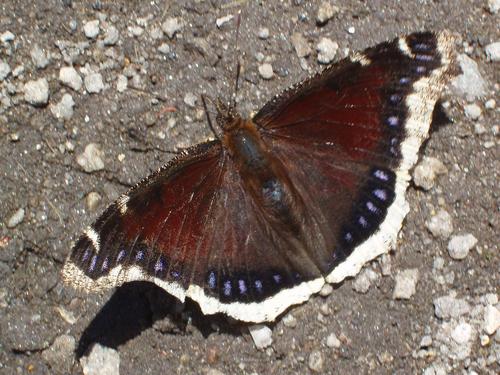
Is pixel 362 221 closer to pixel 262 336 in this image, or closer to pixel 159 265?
pixel 262 336

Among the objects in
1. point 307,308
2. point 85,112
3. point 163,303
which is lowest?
point 307,308

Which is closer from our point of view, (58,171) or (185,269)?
(185,269)

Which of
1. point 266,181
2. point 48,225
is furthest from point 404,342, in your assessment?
point 48,225

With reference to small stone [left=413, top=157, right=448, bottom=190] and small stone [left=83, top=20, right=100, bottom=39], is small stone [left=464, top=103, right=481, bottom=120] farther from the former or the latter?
small stone [left=83, top=20, right=100, bottom=39]

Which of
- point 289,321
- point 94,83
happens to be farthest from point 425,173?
point 94,83

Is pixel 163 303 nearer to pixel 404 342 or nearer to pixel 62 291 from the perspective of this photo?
pixel 62 291

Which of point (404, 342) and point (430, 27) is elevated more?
point (430, 27)

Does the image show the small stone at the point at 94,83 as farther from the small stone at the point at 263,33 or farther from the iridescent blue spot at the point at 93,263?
the iridescent blue spot at the point at 93,263
